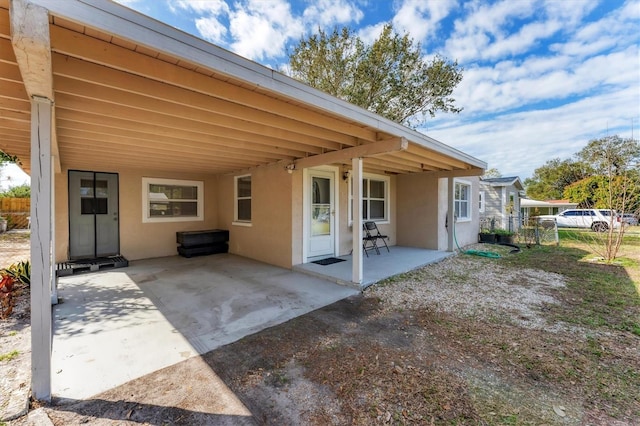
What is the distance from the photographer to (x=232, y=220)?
24.8 feet

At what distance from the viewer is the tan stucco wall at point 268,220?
584cm

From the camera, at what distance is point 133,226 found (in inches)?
270

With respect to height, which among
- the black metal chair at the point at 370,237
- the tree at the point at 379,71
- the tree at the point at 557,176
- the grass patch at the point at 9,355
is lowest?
the grass patch at the point at 9,355

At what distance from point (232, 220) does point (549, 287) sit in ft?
22.9

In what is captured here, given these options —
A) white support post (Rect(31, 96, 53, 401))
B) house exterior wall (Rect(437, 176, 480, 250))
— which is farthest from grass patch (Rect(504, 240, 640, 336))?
white support post (Rect(31, 96, 53, 401))

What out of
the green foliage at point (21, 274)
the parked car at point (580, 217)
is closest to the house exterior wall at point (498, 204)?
the parked car at point (580, 217)

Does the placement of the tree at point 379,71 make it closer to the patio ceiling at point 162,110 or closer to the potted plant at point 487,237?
the potted plant at point 487,237

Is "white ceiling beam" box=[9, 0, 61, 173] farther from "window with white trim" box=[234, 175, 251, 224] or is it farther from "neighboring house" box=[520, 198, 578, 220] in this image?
"neighboring house" box=[520, 198, 578, 220]

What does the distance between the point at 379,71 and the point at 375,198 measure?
6.35 meters

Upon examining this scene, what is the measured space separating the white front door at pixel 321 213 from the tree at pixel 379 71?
20.1ft

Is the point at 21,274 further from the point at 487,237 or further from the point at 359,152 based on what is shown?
the point at 487,237

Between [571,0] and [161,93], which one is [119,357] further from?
[571,0]

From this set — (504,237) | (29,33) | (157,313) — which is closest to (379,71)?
(504,237)

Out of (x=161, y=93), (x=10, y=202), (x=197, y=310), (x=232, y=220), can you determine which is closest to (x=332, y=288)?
(x=197, y=310)
